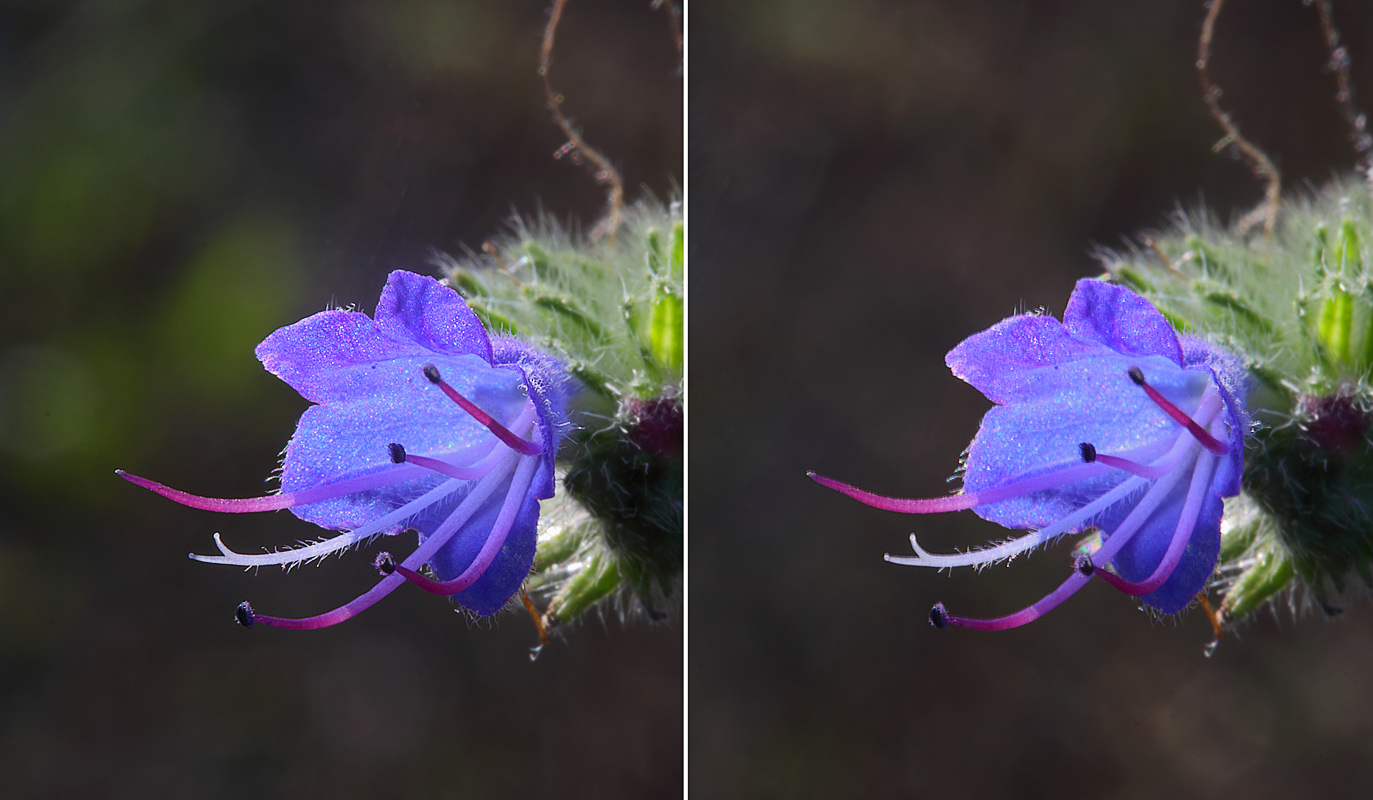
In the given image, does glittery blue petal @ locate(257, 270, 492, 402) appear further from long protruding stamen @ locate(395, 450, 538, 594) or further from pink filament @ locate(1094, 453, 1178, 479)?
pink filament @ locate(1094, 453, 1178, 479)

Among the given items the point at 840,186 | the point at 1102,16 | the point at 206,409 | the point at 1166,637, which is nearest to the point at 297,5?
the point at 206,409

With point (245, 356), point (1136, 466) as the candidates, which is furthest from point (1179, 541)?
point (245, 356)

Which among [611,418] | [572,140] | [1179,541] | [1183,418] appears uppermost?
[572,140]

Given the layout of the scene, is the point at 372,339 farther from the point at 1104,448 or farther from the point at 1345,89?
the point at 1345,89

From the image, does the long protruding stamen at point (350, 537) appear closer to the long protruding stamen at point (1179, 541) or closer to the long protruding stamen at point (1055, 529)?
the long protruding stamen at point (1055, 529)

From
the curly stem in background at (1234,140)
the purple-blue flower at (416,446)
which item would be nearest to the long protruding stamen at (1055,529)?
the purple-blue flower at (416,446)

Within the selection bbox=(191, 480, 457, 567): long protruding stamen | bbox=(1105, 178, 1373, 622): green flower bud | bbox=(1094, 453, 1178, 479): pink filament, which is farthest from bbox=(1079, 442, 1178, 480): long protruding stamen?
bbox=(191, 480, 457, 567): long protruding stamen
